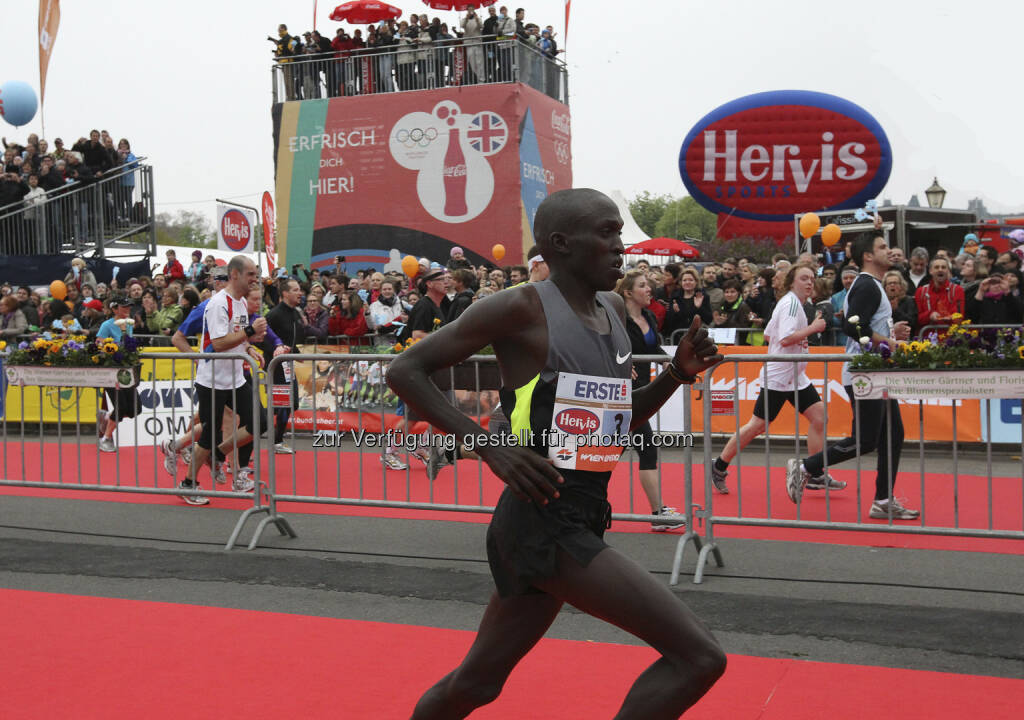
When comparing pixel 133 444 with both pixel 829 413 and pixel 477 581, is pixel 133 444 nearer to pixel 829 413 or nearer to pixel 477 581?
pixel 477 581

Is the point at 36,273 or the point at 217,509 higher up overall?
the point at 36,273

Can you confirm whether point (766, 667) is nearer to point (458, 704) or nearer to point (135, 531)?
point (458, 704)

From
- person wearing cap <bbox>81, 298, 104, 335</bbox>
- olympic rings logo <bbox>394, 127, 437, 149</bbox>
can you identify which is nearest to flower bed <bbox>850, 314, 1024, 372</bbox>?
person wearing cap <bbox>81, 298, 104, 335</bbox>

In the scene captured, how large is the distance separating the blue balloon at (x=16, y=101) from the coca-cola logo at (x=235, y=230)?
35.7 ft

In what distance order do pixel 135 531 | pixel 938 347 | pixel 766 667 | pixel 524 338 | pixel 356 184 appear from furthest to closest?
pixel 356 184, pixel 135 531, pixel 938 347, pixel 766 667, pixel 524 338

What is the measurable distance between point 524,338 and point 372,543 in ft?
16.3

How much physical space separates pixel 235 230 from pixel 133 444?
4.90 meters

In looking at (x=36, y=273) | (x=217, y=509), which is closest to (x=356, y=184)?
(x=36, y=273)

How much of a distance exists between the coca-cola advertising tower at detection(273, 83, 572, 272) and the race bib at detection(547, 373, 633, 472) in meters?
22.7

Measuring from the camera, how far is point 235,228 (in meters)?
15.6

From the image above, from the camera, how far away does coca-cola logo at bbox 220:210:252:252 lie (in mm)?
15320

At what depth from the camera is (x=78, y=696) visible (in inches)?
177

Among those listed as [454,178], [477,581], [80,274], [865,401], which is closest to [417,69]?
[454,178]

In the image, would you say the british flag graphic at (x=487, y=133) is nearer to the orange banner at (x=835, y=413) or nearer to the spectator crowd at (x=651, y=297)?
the spectator crowd at (x=651, y=297)
